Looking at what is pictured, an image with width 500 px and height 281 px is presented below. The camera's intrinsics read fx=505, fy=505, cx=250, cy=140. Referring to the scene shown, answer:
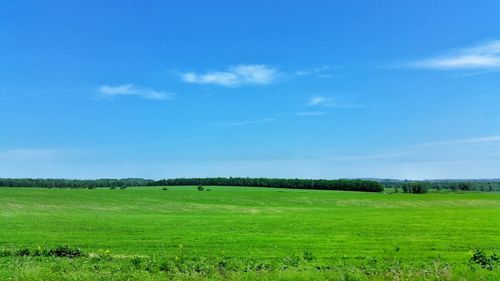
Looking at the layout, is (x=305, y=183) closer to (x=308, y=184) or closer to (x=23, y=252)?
(x=308, y=184)

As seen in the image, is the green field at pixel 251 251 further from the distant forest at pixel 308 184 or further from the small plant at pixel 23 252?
the distant forest at pixel 308 184

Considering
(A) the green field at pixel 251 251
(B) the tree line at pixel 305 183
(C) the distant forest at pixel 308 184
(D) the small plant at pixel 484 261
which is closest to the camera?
(A) the green field at pixel 251 251

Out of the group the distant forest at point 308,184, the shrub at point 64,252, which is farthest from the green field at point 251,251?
the distant forest at point 308,184

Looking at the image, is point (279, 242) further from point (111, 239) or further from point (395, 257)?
point (111, 239)

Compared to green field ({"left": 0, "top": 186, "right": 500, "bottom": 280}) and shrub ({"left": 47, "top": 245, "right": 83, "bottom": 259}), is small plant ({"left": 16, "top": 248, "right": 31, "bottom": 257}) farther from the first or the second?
shrub ({"left": 47, "top": 245, "right": 83, "bottom": 259})

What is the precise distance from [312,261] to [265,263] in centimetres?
241

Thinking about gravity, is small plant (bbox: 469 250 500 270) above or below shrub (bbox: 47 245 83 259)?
above

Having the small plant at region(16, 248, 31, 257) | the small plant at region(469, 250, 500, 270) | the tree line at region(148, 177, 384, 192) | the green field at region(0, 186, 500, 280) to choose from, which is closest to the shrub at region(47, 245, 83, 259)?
the green field at region(0, 186, 500, 280)

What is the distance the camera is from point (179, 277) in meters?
15.7

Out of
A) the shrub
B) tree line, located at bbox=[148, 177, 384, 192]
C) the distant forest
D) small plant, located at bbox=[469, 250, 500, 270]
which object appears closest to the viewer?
small plant, located at bbox=[469, 250, 500, 270]

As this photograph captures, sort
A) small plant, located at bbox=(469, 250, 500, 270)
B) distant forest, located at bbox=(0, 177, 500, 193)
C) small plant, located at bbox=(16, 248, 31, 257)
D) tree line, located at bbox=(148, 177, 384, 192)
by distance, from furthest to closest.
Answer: distant forest, located at bbox=(0, 177, 500, 193), tree line, located at bbox=(148, 177, 384, 192), small plant, located at bbox=(16, 248, 31, 257), small plant, located at bbox=(469, 250, 500, 270)

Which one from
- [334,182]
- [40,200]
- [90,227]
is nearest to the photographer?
[90,227]

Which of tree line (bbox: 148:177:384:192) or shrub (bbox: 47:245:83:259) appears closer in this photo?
shrub (bbox: 47:245:83:259)

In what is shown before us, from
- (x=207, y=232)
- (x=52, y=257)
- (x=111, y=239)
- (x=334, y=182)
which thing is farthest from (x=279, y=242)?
(x=334, y=182)
